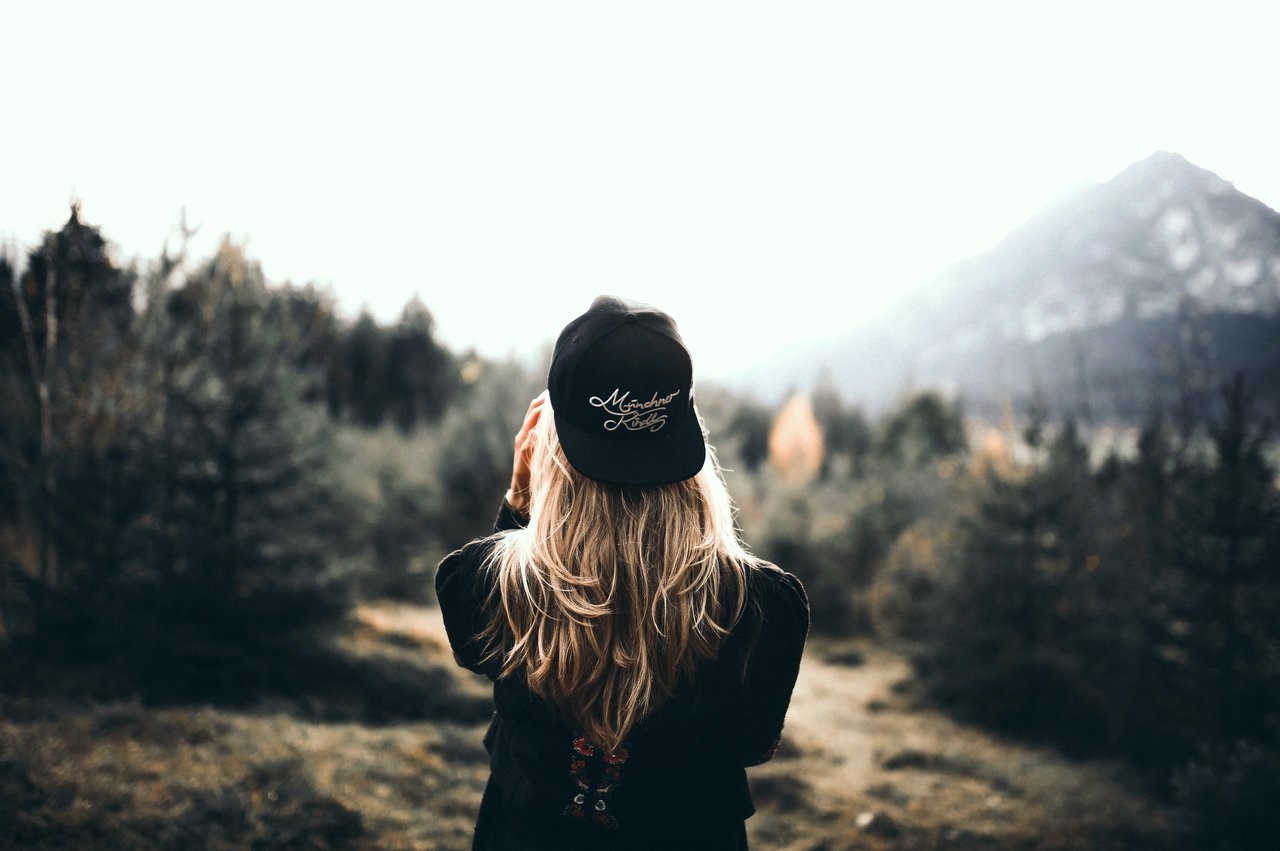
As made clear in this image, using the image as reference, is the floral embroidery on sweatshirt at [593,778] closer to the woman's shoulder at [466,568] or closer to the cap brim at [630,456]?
the woman's shoulder at [466,568]

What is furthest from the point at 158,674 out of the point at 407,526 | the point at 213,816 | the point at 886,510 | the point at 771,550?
the point at 886,510

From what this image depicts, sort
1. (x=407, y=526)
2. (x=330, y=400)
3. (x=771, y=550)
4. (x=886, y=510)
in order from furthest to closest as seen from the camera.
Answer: (x=886, y=510) → (x=771, y=550) → (x=407, y=526) → (x=330, y=400)

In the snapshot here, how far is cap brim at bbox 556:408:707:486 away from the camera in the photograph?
152 cm

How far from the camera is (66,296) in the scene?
264 inches

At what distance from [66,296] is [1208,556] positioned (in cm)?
1345

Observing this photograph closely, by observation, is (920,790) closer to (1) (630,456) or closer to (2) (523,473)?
(2) (523,473)

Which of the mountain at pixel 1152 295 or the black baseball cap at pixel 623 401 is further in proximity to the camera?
the mountain at pixel 1152 295

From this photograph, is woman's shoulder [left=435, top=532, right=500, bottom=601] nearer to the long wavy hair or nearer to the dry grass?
the long wavy hair

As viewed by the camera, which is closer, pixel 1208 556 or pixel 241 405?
pixel 241 405

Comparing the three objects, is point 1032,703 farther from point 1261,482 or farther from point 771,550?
point 771,550

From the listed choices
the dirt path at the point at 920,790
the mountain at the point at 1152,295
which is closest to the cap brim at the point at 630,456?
the mountain at the point at 1152,295

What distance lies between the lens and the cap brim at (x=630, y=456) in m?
1.52

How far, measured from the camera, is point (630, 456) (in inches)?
60.8

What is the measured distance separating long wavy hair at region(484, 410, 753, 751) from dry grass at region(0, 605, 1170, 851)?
386 cm
